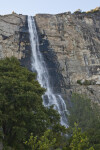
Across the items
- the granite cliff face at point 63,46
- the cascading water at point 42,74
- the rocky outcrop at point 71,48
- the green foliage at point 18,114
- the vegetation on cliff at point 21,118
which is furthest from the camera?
the rocky outcrop at point 71,48

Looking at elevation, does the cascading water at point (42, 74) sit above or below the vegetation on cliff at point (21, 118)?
above

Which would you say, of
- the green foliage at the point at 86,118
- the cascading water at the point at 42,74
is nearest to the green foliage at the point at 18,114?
the green foliage at the point at 86,118

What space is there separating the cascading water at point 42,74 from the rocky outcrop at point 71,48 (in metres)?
1.23

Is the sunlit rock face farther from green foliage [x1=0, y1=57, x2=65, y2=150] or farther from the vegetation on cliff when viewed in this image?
green foliage [x1=0, y1=57, x2=65, y2=150]

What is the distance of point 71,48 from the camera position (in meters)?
46.7

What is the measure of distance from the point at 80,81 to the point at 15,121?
29.1m

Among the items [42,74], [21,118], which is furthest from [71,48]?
[21,118]

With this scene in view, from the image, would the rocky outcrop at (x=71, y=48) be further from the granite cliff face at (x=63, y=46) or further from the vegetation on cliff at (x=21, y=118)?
the vegetation on cliff at (x=21, y=118)

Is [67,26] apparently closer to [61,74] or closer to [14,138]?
[61,74]

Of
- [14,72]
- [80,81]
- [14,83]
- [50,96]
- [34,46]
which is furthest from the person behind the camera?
[34,46]

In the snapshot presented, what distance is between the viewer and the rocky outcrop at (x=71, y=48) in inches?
1670

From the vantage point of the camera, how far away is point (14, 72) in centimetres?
1906

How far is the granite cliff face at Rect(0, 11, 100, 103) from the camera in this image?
4178 cm

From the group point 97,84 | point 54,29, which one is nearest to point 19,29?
point 54,29
